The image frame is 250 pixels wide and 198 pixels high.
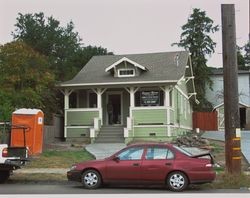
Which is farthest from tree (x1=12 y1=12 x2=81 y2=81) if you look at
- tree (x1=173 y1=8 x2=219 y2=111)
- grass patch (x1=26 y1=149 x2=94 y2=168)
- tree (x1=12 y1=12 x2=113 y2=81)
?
grass patch (x1=26 y1=149 x2=94 y2=168)

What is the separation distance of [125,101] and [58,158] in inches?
442

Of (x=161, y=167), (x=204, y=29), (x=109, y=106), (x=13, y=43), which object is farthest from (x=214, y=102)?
(x=161, y=167)

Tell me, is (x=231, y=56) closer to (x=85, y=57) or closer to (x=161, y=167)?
(x=161, y=167)

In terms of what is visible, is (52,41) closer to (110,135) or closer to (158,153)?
(110,135)

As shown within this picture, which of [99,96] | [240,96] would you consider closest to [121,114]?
[99,96]

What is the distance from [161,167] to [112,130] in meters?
16.7

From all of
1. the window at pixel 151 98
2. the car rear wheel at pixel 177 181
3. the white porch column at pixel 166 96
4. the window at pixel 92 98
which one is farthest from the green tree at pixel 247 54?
the car rear wheel at pixel 177 181

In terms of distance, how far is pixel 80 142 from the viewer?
31016mm

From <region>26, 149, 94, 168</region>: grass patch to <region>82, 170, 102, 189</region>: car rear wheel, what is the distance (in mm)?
5990

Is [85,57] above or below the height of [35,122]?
above

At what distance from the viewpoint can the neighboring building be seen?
53.2m

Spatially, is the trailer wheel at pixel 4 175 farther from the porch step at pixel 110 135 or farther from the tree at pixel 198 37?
the tree at pixel 198 37

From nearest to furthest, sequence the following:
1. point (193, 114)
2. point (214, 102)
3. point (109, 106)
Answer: point (109, 106)
point (193, 114)
point (214, 102)

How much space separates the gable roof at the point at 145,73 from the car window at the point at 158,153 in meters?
15.0
